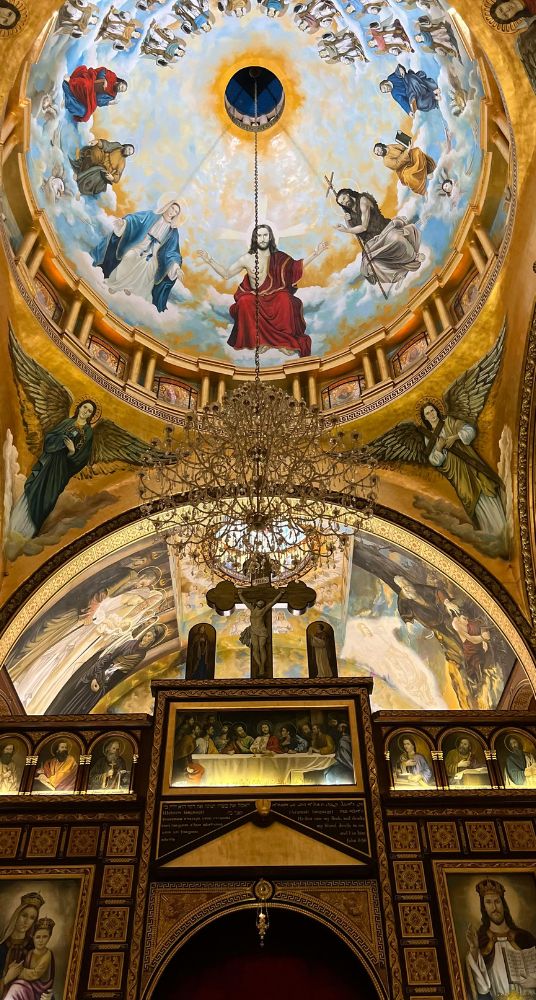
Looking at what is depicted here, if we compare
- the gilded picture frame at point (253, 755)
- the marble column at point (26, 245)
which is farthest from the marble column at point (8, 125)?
the gilded picture frame at point (253, 755)

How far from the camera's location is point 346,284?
14.3 metres

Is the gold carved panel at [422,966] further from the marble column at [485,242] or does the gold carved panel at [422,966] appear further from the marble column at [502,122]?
the marble column at [502,122]

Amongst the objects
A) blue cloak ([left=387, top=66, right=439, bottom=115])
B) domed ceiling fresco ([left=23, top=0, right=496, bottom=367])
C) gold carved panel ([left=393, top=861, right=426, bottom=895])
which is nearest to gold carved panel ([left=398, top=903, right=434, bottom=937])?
gold carved panel ([left=393, top=861, right=426, bottom=895])

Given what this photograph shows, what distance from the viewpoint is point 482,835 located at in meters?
9.23

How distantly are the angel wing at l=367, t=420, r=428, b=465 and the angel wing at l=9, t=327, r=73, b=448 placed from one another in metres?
4.40

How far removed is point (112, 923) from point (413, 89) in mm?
11359

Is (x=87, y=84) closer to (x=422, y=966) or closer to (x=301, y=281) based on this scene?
(x=301, y=281)

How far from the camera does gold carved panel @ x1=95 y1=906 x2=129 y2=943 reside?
8469 mm

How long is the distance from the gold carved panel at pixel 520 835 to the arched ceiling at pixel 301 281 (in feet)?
8.28

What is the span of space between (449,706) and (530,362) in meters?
5.93

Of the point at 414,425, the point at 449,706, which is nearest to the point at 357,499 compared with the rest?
the point at 414,425

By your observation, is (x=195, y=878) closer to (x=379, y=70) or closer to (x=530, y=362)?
(x=530, y=362)

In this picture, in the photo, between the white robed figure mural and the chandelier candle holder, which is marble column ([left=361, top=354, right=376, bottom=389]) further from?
the chandelier candle holder

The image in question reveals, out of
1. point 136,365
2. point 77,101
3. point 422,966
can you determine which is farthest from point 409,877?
point 77,101
